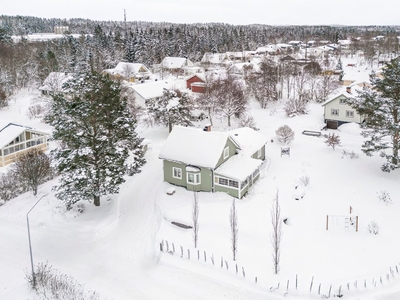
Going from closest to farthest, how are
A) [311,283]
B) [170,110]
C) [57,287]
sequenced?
1. [57,287]
2. [311,283]
3. [170,110]

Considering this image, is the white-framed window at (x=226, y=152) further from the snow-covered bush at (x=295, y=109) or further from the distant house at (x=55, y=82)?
the distant house at (x=55, y=82)

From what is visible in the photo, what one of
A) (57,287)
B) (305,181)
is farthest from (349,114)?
(57,287)

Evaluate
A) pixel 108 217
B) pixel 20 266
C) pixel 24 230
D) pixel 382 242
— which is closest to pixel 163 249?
pixel 108 217

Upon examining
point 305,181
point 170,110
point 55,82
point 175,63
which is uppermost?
point 175,63

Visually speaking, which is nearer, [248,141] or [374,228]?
[374,228]

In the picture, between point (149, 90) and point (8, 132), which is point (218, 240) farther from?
point (149, 90)

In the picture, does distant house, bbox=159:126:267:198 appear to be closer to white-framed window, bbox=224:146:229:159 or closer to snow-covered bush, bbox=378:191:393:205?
white-framed window, bbox=224:146:229:159

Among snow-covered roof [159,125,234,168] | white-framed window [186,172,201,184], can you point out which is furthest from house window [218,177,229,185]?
white-framed window [186,172,201,184]

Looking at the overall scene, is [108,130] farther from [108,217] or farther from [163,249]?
[163,249]
